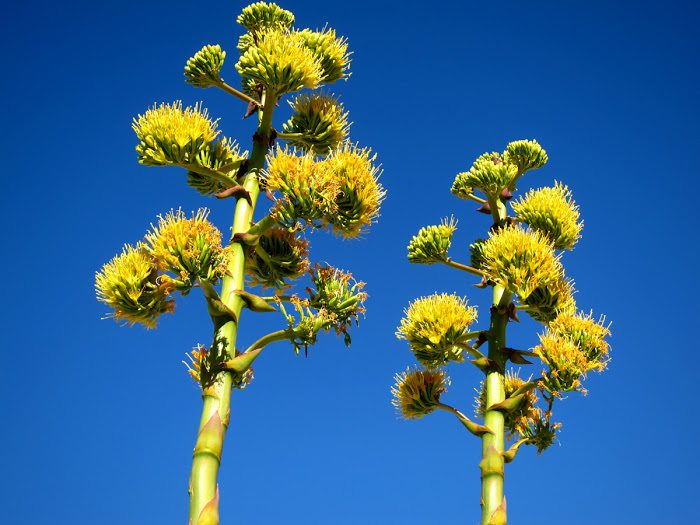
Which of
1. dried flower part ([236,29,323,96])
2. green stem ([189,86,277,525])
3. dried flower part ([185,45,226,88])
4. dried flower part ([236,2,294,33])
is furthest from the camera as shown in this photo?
dried flower part ([236,2,294,33])

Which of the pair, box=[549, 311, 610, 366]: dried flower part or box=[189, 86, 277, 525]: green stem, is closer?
box=[189, 86, 277, 525]: green stem

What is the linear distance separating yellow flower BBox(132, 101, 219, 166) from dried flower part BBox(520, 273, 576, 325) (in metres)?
4.10

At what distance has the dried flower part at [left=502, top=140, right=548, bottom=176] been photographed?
8523mm

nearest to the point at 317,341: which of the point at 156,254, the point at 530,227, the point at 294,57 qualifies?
the point at 156,254

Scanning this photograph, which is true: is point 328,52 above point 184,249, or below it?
above

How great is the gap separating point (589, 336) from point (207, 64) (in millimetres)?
4913

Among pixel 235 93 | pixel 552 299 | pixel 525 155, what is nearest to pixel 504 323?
pixel 552 299

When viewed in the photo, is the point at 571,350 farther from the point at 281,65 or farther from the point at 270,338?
the point at 281,65

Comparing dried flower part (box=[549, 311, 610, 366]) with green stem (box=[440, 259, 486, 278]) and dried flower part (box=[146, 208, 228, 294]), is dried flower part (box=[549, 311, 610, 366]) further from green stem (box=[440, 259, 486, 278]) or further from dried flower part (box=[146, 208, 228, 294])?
dried flower part (box=[146, 208, 228, 294])

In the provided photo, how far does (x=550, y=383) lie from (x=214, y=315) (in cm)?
363

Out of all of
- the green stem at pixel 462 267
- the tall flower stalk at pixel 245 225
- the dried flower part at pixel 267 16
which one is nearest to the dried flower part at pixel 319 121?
the tall flower stalk at pixel 245 225

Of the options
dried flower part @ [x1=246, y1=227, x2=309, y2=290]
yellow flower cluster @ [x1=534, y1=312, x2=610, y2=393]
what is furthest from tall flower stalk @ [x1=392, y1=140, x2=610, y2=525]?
dried flower part @ [x1=246, y1=227, x2=309, y2=290]

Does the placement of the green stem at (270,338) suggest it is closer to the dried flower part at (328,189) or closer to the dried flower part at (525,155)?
the dried flower part at (328,189)

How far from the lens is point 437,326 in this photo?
7.15 meters
